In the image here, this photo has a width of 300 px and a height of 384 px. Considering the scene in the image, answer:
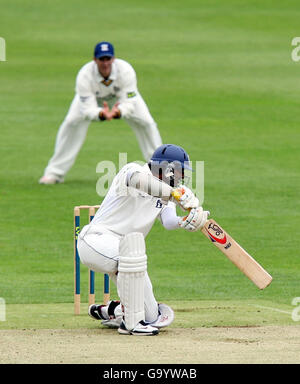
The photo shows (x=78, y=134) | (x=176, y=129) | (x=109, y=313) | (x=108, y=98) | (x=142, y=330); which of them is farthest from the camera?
(x=176, y=129)

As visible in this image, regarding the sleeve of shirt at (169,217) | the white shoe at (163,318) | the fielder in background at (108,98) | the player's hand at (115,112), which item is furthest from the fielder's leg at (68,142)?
the white shoe at (163,318)

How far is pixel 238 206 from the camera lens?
14.1m

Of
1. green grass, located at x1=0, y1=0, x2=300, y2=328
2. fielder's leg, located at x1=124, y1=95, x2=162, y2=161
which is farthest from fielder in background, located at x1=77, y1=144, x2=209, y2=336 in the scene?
fielder's leg, located at x1=124, y1=95, x2=162, y2=161

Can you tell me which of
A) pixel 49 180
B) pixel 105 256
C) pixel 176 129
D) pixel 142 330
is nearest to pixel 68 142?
pixel 49 180

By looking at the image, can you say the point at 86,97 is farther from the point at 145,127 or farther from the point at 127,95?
the point at 145,127

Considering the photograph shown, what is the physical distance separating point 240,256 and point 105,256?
93cm

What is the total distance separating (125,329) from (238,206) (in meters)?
6.79

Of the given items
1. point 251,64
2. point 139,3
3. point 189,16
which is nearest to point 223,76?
point 251,64

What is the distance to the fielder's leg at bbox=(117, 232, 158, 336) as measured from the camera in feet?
23.7

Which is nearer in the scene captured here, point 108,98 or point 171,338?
point 171,338

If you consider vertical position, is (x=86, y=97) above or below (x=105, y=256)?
above

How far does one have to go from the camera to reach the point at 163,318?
7.58m

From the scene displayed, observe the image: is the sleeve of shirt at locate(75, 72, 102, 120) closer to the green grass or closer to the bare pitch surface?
the green grass
